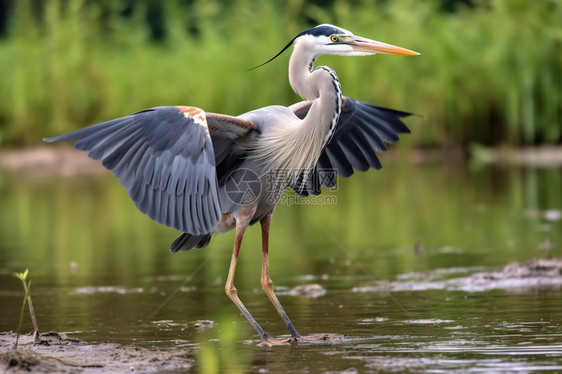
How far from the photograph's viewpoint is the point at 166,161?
6.62 metres

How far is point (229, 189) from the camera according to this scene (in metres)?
7.19

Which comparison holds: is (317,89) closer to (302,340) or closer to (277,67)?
(302,340)

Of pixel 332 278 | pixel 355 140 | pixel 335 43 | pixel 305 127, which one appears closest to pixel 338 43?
pixel 335 43

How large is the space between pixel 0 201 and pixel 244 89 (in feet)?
22.2

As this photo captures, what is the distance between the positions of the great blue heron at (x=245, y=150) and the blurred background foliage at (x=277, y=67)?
37.3 feet

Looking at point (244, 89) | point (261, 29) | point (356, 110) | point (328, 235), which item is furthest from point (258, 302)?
point (261, 29)

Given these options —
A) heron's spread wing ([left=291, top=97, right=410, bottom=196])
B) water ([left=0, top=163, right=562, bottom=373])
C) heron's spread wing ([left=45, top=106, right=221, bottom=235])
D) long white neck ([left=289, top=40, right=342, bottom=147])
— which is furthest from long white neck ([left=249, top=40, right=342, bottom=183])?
water ([left=0, top=163, right=562, bottom=373])

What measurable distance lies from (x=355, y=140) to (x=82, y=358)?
312 centimetres

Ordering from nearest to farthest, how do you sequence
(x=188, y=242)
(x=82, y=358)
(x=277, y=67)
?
1. (x=82, y=358)
2. (x=188, y=242)
3. (x=277, y=67)

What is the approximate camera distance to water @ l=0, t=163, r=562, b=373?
19.1 feet

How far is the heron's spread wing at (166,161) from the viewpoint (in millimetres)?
6516

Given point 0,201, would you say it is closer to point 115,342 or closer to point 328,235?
point 328,235

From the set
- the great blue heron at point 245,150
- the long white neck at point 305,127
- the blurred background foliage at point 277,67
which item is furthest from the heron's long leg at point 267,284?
the blurred background foliage at point 277,67

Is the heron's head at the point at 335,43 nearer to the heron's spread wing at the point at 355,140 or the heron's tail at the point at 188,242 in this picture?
the heron's spread wing at the point at 355,140
